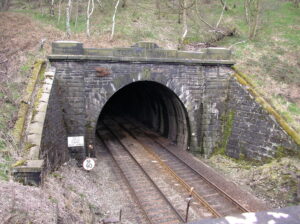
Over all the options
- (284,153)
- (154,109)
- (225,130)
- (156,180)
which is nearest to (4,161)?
(156,180)

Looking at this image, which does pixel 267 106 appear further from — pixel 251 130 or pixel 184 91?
pixel 184 91

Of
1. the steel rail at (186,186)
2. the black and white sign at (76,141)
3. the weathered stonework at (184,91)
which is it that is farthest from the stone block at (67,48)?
the steel rail at (186,186)

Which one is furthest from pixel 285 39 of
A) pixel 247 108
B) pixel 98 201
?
pixel 98 201

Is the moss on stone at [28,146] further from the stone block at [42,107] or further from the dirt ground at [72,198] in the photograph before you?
the stone block at [42,107]

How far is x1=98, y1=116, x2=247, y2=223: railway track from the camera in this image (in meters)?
9.71

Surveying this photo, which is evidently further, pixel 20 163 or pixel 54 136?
pixel 54 136

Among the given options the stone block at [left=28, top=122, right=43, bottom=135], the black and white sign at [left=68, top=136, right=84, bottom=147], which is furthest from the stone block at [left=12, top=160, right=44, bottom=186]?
the black and white sign at [left=68, top=136, right=84, bottom=147]

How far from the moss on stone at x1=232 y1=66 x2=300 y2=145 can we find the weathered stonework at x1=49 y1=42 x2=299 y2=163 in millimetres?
198

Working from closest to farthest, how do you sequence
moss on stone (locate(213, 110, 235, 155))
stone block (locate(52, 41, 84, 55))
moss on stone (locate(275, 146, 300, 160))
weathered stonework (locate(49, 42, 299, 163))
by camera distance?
moss on stone (locate(275, 146, 300, 160)) < stone block (locate(52, 41, 84, 55)) < weathered stonework (locate(49, 42, 299, 163)) < moss on stone (locate(213, 110, 235, 155))

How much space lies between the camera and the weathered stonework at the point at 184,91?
A: 43.4 feet

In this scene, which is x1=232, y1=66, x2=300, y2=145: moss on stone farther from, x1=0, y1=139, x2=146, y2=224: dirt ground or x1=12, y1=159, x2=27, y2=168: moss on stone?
x1=12, y1=159, x2=27, y2=168: moss on stone

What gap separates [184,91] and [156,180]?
17.5 feet

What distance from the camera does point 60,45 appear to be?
13.1 meters

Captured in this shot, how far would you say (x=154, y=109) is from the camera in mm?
21312
